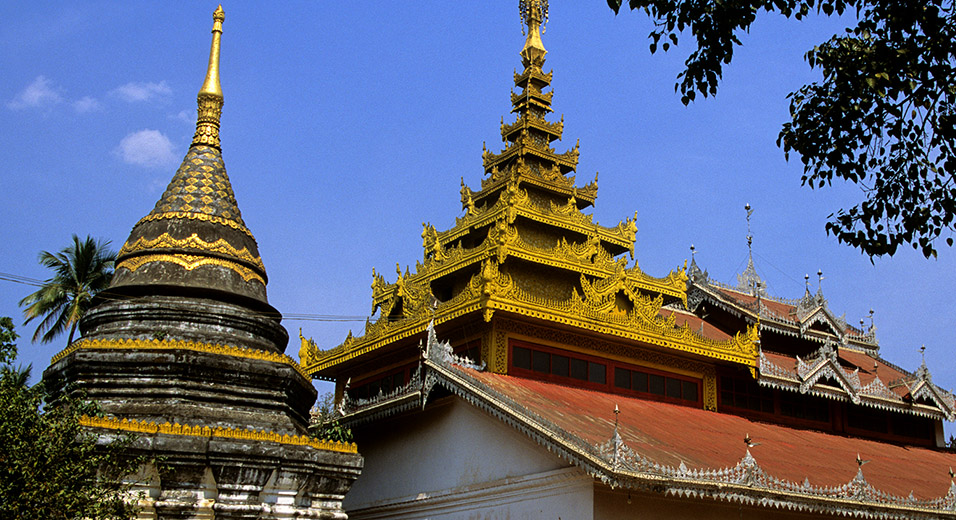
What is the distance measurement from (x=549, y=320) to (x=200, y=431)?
8.56 m

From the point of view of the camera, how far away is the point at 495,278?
71.1 feet

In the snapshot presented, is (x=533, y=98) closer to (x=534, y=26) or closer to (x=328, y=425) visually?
(x=534, y=26)

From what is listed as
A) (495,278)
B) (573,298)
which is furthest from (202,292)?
(573,298)

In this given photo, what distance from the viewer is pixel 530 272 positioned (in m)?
24.3

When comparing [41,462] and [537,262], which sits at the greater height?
[537,262]

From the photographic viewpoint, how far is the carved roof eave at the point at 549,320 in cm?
2159

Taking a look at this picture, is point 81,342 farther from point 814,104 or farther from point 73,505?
point 814,104

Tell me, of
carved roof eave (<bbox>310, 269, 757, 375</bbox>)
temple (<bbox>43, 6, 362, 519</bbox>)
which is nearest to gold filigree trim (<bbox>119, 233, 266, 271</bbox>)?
temple (<bbox>43, 6, 362, 519</bbox>)

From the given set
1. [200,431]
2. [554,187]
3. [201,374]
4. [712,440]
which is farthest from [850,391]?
[200,431]

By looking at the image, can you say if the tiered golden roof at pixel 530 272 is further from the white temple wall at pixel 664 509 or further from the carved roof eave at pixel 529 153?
the white temple wall at pixel 664 509

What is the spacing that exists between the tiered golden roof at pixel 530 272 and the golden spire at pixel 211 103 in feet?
20.5

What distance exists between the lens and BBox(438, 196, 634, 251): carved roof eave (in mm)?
25078

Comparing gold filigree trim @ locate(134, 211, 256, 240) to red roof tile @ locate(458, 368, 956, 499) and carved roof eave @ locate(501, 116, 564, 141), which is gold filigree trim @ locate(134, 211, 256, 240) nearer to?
red roof tile @ locate(458, 368, 956, 499)

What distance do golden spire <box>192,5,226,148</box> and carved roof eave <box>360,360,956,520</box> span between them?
658cm
